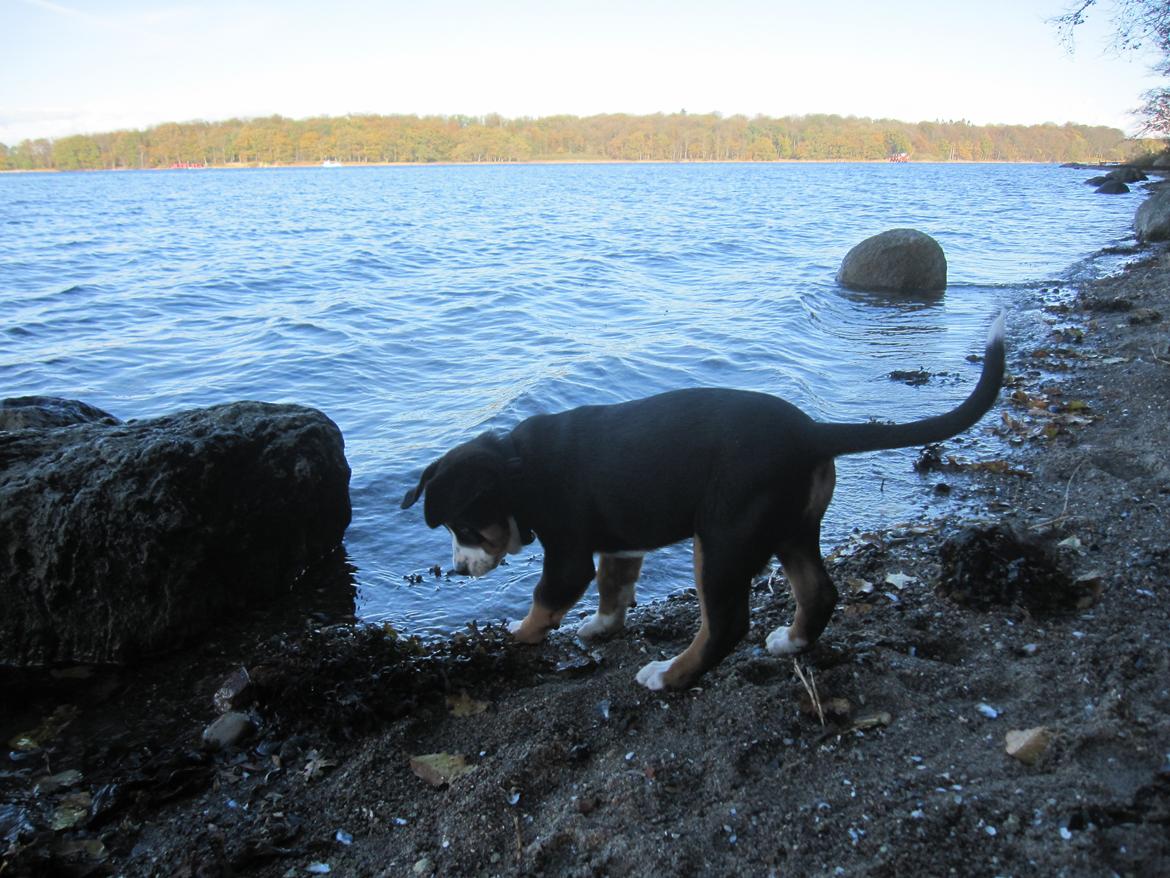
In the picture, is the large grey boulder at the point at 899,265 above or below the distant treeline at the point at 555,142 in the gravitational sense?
below

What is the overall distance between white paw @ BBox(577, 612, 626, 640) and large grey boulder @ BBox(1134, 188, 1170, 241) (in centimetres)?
2787

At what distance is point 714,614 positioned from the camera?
4156 millimetres

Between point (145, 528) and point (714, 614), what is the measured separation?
3.69 metres

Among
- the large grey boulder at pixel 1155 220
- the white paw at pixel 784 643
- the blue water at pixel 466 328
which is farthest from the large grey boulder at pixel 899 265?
the white paw at pixel 784 643

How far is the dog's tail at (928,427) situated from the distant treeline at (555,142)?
483 feet

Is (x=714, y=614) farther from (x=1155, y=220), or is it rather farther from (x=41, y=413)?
(x=1155, y=220)

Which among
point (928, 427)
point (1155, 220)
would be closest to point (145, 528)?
point (928, 427)

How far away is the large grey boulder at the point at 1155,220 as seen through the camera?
26.0 meters

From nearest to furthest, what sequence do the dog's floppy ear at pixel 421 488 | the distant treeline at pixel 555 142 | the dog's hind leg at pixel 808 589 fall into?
1. the dog's hind leg at pixel 808 589
2. the dog's floppy ear at pixel 421 488
3. the distant treeline at pixel 555 142

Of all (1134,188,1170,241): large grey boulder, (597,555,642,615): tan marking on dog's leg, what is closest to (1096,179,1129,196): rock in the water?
(1134,188,1170,241): large grey boulder

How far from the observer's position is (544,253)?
27141 mm

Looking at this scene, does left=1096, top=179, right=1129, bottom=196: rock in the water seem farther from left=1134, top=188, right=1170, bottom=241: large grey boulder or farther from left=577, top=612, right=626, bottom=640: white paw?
left=577, top=612, right=626, bottom=640: white paw

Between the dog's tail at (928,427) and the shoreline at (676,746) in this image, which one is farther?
the dog's tail at (928,427)

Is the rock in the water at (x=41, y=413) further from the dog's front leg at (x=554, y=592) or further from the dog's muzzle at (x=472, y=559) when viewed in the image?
the dog's front leg at (x=554, y=592)
